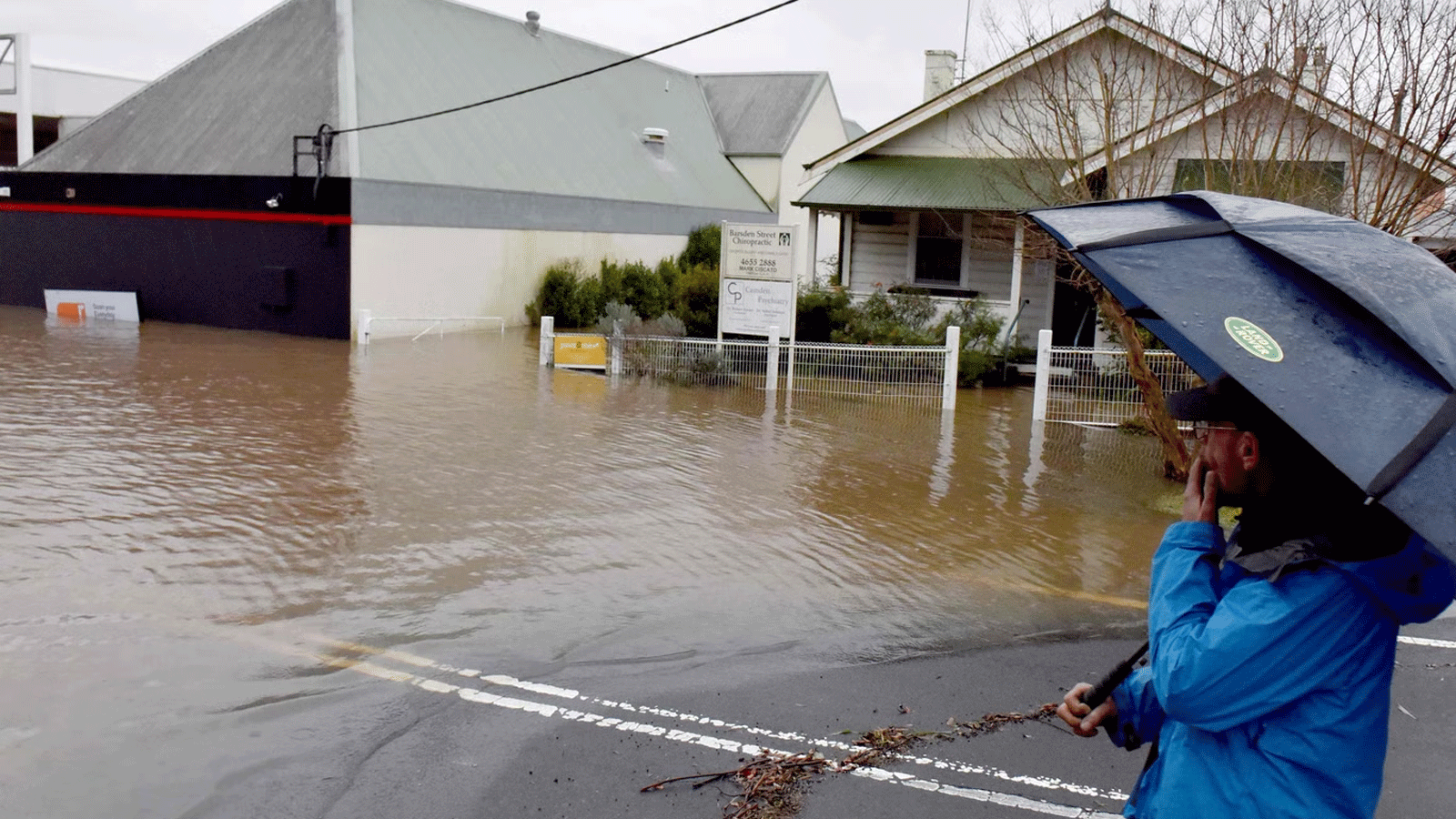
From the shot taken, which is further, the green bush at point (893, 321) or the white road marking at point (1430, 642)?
the green bush at point (893, 321)

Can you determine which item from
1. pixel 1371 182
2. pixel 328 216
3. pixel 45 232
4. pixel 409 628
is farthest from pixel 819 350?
pixel 45 232

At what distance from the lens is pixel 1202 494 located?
2.82 m

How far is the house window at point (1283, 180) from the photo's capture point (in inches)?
461

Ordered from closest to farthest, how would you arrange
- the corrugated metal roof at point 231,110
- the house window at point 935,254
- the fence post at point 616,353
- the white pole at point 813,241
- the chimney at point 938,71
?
the fence post at point 616,353, the house window at point 935,254, the white pole at point 813,241, the corrugated metal roof at point 231,110, the chimney at point 938,71

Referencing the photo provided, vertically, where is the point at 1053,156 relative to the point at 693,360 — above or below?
above

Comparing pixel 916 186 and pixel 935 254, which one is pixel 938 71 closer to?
pixel 935 254

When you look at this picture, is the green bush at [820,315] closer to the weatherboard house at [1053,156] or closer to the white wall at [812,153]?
the weatherboard house at [1053,156]

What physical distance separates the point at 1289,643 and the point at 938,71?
25350 millimetres

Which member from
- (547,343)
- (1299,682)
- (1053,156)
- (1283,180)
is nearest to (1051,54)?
(1053,156)

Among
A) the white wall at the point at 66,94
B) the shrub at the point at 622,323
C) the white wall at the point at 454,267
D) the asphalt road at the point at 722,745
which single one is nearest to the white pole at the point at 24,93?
the white wall at the point at 66,94

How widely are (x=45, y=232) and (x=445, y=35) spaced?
9.55 metres

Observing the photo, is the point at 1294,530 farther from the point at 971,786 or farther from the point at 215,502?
the point at 215,502

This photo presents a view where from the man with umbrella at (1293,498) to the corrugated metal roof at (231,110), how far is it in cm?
2255

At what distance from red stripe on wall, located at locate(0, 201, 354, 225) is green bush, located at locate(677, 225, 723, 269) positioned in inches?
476
